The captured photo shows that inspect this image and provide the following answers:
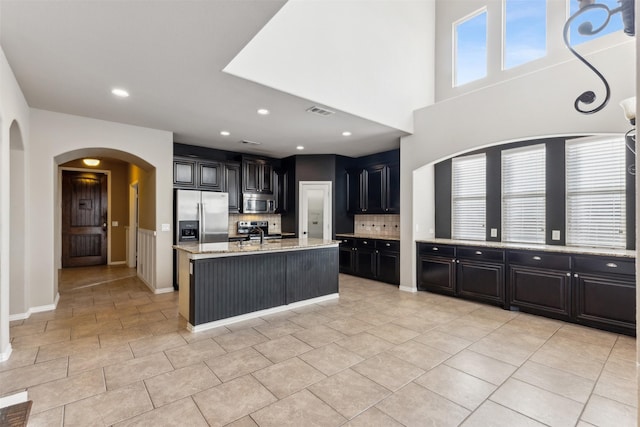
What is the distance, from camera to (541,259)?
4.00 m

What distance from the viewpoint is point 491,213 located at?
5.11 meters

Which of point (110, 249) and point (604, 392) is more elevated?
point (110, 249)

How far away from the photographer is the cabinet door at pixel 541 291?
3.82 metres

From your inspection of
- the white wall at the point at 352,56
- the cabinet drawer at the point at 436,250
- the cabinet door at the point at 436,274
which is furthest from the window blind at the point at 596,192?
the white wall at the point at 352,56

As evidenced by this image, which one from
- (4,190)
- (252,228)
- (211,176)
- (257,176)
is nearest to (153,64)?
(4,190)

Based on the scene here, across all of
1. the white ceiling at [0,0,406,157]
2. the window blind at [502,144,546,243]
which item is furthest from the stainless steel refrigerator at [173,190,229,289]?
the window blind at [502,144,546,243]

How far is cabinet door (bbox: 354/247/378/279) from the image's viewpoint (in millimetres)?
6250

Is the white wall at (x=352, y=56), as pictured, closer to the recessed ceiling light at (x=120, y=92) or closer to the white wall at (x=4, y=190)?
the recessed ceiling light at (x=120, y=92)

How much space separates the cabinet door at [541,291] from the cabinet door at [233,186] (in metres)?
5.12

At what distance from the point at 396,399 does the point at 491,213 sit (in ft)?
12.9

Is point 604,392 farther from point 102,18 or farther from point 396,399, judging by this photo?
point 102,18

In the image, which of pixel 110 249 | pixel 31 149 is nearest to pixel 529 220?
pixel 31 149

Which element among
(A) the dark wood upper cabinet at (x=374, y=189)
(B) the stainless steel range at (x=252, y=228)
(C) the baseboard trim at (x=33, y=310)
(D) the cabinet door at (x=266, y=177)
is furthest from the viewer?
(D) the cabinet door at (x=266, y=177)

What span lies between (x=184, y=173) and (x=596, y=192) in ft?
20.8
